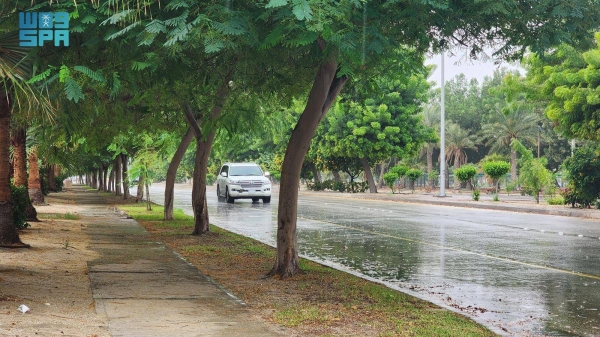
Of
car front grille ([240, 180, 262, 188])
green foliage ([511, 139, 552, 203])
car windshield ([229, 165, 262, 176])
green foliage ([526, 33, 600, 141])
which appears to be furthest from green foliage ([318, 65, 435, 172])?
green foliage ([526, 33, 600, 141])

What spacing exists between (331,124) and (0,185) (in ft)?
126

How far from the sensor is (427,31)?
Result: 9211 millimetres

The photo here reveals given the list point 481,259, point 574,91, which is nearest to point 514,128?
point 574,91

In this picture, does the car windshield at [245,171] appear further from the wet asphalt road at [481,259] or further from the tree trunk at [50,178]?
the tree trunk at [50,178]

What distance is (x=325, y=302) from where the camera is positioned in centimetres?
938

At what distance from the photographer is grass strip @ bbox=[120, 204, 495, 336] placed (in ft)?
25.3

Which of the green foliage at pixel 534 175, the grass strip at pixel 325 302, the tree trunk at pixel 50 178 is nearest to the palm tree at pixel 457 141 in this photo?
the green foliage at pixel 534 175

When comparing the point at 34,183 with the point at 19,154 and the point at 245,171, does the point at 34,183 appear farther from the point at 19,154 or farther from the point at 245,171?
the point at 245,171

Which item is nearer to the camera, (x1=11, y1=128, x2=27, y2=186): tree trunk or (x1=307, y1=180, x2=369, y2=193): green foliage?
(x1=11, y1=128, x2=27, y2=186): tree trunk

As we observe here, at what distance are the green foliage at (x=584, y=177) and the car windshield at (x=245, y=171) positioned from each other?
16.2m

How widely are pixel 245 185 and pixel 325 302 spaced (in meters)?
29.1

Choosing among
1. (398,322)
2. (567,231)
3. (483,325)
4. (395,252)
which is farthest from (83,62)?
(567,231)

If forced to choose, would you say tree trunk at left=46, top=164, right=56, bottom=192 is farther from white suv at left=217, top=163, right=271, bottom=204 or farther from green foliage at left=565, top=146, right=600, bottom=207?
green foliage at left=565, top=146, right=600, bottom=207

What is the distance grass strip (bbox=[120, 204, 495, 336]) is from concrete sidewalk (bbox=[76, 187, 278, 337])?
1.18 feet
